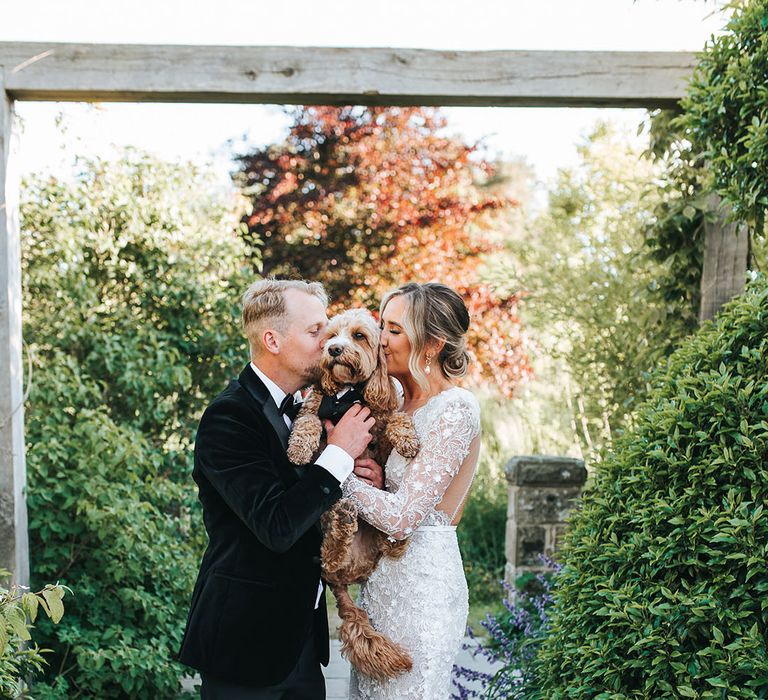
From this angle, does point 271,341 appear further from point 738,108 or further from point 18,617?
point 738,108

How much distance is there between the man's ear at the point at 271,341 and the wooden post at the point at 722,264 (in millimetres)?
2791

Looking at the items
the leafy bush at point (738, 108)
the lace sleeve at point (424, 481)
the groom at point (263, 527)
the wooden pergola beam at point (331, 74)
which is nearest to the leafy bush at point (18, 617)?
the groom at point (263, 527)

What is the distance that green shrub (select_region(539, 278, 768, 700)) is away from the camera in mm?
2365

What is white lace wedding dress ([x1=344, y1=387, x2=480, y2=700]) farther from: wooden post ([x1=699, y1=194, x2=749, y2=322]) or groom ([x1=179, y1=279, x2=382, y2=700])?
wooden post ([x1=699, y1=194, x2=749, y2=322])

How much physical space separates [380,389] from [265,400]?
14.6 inches

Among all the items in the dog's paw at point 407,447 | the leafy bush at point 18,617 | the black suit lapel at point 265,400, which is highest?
the black suit lapel at point 265,400

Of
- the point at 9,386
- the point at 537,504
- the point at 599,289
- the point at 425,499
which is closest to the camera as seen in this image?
the point at 425,499

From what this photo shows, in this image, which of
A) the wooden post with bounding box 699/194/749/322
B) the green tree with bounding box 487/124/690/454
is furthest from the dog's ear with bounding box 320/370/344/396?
the green tree with bounding box 487/124/690/454

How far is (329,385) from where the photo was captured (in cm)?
274

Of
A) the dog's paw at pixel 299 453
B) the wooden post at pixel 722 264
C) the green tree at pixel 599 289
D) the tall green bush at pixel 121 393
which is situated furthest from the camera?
the green tree at pixel 599 289

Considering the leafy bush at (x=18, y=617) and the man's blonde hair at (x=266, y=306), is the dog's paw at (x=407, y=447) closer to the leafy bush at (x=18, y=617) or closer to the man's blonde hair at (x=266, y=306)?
the man's blonde hair at (x=266, y=306)

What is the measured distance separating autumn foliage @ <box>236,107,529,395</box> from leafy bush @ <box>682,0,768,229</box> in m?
6.16

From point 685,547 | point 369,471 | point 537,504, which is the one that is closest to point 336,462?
point 369,471

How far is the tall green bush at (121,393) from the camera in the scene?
4.39m
